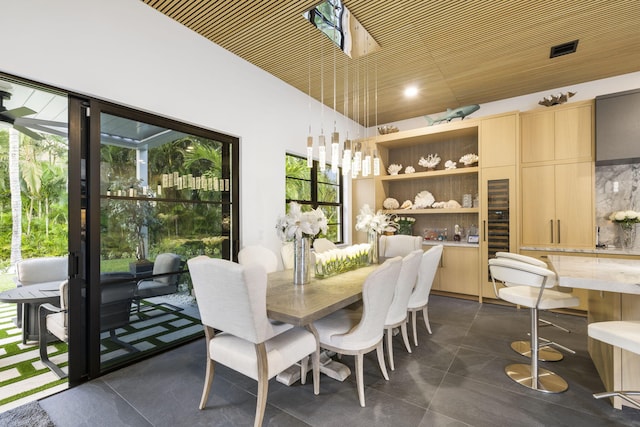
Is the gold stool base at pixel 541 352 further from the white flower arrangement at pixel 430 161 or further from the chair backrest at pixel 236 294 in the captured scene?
the white flower arrangement at pixel 430 161

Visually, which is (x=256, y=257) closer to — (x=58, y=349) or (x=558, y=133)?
(x=58, y=349)

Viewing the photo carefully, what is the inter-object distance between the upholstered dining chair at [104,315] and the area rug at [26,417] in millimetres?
441

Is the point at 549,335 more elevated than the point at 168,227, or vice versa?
the point at 168,227

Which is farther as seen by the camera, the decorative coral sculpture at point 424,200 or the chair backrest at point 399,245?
the decorative coral sculpture at point 424,200

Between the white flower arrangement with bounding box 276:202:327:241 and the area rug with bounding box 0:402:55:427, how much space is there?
1.89m

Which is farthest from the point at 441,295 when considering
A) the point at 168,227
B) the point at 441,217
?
the point at 168,227

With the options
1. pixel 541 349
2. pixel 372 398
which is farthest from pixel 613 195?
pixel 372 398

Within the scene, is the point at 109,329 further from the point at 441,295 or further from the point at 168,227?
the point at 441,295

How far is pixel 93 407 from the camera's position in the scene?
6.47ft

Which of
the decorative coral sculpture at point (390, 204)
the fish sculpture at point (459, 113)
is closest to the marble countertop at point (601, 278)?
the fish sculpture at point (459, 113)

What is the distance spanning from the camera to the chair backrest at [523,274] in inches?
78.7

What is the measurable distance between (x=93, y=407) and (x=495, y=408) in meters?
2.71

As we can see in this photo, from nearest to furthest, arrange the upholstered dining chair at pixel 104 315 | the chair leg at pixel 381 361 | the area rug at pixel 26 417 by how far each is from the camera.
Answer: the area rug at pixel 26 417 < the chair leg at pixel 381 361 < the upholstered dining chair at pixel 104 315

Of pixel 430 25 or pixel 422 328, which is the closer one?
pixel 430 25
